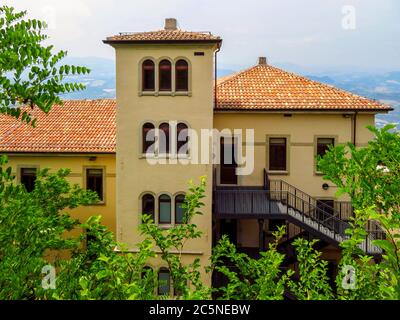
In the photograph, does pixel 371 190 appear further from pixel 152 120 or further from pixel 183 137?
Result: pixel 152 120

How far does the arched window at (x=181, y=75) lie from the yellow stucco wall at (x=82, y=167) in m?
5.43

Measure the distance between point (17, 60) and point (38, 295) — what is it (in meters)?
3.21

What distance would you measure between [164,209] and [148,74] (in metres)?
5.59

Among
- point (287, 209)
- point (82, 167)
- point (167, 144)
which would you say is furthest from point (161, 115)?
point (287, 209)

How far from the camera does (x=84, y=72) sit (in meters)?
6.37

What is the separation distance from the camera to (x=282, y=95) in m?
18.9

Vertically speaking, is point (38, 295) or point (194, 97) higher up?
point (194, 97)

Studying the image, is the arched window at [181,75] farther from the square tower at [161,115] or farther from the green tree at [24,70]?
the green tree at [24,70]

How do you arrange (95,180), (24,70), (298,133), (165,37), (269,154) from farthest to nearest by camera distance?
(95,180) → (269,154) → (298,133) → (165,37) → (24,70)

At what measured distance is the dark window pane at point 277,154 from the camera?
61.9 ft

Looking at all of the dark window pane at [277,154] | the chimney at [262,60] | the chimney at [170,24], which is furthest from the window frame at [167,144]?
the chimney at [262,60]

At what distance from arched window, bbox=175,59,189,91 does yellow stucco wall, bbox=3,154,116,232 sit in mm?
5426
